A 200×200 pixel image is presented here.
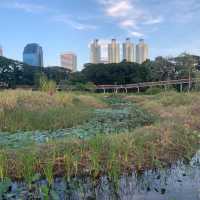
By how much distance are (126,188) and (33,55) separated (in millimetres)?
39734

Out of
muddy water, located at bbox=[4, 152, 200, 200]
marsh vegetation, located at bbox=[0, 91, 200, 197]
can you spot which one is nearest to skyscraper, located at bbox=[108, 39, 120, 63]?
marsh vegetation, located at bbox=[0, 91, 200, 197]

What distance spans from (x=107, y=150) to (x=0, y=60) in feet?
128

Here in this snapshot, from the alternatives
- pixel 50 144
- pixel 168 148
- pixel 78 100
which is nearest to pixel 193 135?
pixel 168 148

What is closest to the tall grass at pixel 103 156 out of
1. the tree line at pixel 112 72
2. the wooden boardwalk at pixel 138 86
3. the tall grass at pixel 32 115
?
the tall grass at pixel 32 115

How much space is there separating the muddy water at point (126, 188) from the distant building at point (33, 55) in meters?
34.8

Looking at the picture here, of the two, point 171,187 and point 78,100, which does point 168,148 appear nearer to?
point 171,187

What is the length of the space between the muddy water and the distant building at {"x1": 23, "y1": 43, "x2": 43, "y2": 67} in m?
34.8

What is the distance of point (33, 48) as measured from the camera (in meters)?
40.5

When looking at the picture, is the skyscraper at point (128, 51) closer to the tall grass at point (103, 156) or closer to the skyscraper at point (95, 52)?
the skyscraper at point (95, 52)

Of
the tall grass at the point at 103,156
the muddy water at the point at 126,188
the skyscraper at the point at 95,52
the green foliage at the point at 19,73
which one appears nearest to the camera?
the muddy water at the point at 126,188

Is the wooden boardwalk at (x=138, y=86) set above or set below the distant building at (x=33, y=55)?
below

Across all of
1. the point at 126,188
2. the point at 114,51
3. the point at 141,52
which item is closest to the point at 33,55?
the point at 114,51

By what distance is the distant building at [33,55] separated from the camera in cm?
3981

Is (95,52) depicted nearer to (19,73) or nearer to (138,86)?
(19,73)
